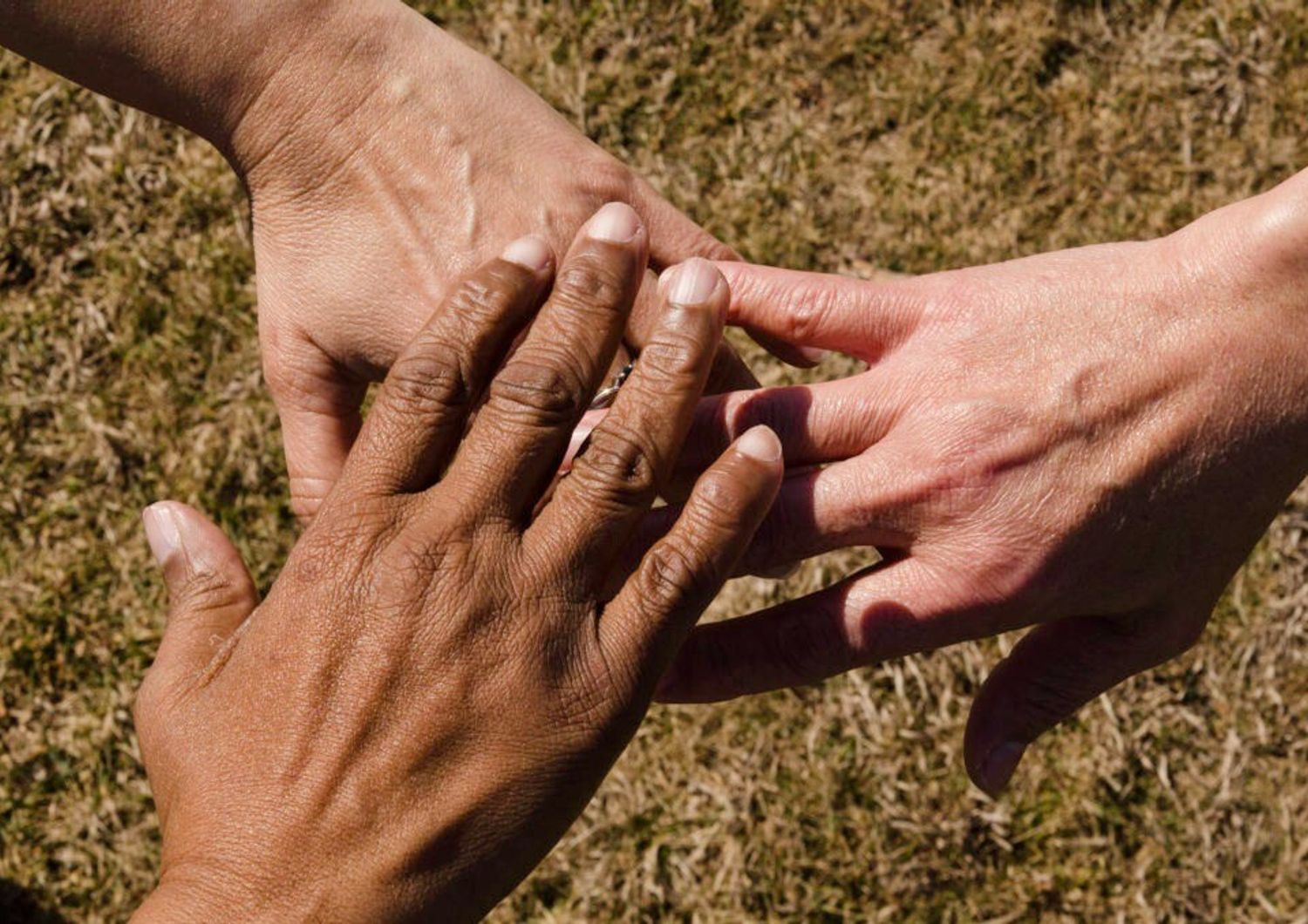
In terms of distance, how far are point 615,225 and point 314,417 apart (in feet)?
2.87

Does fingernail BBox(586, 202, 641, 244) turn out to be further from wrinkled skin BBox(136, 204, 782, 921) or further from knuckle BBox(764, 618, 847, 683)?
knuckle BBox(764, 618, 847, 683)

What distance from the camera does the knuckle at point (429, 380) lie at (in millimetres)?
2139

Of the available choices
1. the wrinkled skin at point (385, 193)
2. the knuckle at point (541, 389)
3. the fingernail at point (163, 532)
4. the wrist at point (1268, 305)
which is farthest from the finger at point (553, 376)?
the wrist at point (1268, 305)

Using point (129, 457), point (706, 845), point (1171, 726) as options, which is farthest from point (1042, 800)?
point (129, 457)

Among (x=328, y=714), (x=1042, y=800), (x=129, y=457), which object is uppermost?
(x=328, y=714)

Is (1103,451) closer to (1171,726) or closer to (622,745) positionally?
(622,745)

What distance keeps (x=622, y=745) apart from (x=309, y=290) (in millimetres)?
1235

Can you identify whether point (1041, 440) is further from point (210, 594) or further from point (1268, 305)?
point (210, 594)

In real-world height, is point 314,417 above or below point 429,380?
below

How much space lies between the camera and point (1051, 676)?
272 centimetres

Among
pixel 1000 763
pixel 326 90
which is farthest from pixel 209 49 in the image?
pixel 1000 763

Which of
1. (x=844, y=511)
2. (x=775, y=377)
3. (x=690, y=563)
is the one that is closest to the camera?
(x=690, y=563)

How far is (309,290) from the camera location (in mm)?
2684

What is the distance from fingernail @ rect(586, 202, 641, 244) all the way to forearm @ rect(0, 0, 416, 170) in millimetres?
722
